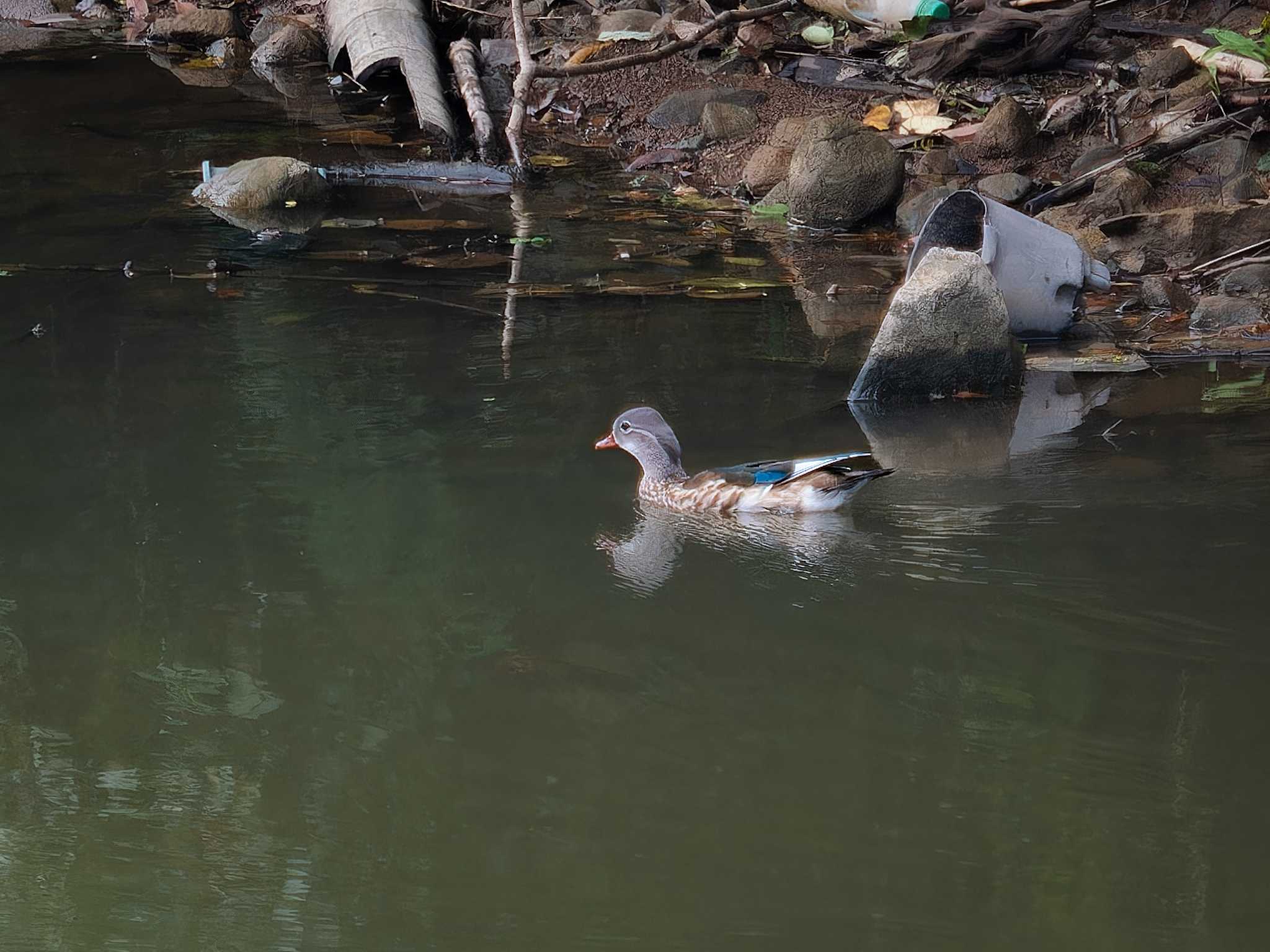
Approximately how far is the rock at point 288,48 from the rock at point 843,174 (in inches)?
345

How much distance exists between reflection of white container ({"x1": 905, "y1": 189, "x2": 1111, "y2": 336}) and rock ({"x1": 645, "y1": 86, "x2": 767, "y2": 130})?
5004 mm

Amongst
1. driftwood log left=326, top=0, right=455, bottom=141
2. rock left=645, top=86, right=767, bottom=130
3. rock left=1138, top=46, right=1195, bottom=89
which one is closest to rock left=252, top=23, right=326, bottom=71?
driftwood log left=326, top=0, right=455, bottom=141

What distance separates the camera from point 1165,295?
9203 millimetres

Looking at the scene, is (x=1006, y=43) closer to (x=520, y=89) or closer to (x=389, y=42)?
(x=520, y=89)

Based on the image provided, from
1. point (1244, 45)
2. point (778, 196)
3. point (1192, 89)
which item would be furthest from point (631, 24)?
point (1244, 45)

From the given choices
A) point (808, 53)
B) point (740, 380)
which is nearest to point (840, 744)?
point (740, 380)

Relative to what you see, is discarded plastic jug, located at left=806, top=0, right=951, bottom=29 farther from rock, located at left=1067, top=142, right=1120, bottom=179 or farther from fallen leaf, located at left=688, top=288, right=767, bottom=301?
fallen leaf, located at left=688, top=288, right=767, bottom=301

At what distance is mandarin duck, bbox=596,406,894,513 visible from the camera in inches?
235

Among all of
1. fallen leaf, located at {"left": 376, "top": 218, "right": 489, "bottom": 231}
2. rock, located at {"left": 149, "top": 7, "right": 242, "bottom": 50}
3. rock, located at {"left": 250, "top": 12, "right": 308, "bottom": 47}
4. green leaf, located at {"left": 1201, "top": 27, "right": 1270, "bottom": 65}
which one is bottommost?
fallen leaf, located at {"left": 376, "top": 218, "right": 489, "bottom": 231}

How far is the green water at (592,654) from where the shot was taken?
3.90m

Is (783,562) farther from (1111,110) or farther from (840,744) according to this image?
(1111,110)

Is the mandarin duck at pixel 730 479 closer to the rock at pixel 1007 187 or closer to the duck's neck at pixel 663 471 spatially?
the duck's neck at pixel 663 471

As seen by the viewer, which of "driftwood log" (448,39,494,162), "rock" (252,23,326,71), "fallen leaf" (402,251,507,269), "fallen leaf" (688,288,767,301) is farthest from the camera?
"rock" (252,23,326,71)

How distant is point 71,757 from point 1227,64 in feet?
34.9
